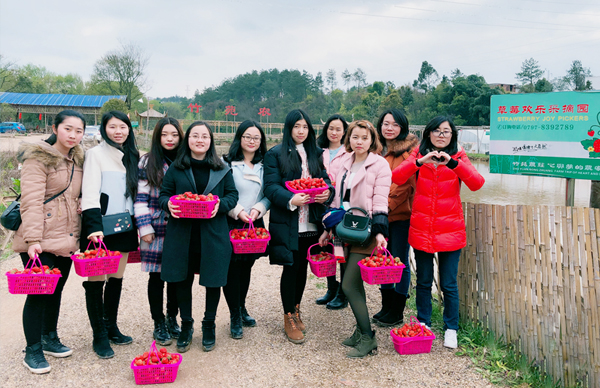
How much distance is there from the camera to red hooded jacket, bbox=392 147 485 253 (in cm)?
331

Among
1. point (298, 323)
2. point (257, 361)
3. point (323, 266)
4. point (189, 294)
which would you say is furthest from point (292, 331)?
point (189, 294)

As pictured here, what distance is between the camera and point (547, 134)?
3.58 m

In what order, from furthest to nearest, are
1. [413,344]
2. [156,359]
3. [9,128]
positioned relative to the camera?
[9,128]
[413,344]
[156,359]

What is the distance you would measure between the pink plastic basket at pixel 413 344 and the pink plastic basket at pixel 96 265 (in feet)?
6.96

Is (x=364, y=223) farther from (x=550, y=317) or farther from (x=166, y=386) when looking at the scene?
(x=166, y=386)

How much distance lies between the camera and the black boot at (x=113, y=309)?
3346 mm

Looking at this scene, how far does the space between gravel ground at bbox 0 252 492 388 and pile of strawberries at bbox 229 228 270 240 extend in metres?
0.91

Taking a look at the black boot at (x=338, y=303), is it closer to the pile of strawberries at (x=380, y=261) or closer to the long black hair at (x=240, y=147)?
the pile of strawberries at (x=380, y=261)

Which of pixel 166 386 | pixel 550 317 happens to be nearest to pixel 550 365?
pixel 550 317

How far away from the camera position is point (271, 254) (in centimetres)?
344

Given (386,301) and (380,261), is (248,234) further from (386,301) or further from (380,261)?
(386,301)

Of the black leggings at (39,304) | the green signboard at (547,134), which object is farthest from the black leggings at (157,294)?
the green signboard at (547,134)

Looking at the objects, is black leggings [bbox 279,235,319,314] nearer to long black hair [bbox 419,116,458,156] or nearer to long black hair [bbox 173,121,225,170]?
long black hair [bbox 173,121,225,170]

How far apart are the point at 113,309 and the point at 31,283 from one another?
77cm
